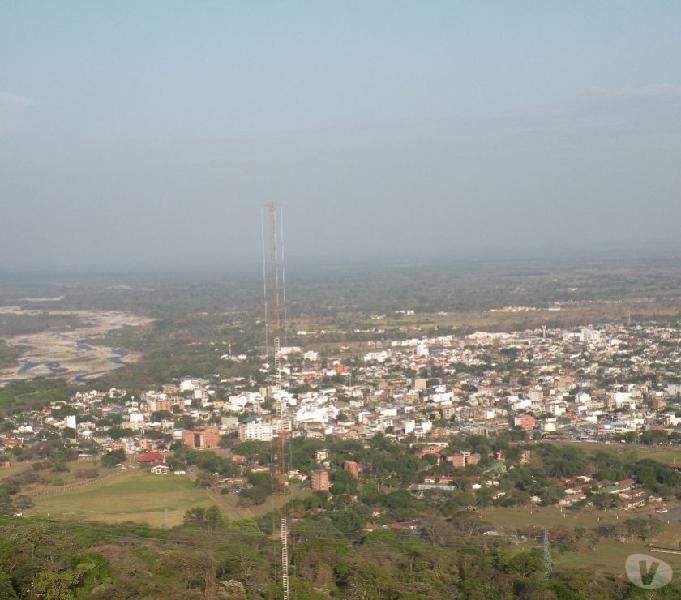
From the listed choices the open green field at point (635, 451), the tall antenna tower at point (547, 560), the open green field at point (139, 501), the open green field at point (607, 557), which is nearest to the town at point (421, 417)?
the open green field at point (635, 451)

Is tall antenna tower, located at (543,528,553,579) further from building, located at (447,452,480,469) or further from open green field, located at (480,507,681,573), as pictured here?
building, located at (447,452,480,469)

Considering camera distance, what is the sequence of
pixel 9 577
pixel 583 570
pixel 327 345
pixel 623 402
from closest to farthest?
pixel 9 577 → pixel 583 570 → pixel 623 402 → pixel 327 345

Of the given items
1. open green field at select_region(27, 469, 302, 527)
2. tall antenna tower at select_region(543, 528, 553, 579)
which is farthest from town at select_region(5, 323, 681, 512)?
tall antenna tower at select_region(543, 528, 553, 579)

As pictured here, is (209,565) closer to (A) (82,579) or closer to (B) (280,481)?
(A) (82,579)

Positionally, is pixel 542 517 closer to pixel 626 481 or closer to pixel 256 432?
pixel 626 481

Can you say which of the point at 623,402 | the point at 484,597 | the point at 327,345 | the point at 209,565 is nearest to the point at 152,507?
the point at 209,565
